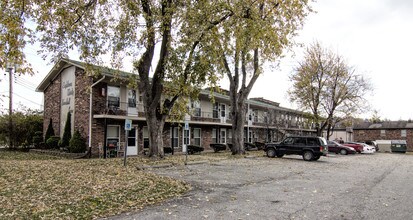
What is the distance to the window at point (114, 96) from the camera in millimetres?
21722

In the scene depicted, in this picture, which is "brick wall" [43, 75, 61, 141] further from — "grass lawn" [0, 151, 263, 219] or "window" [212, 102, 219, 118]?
"window" [212, 102, 219, 118]

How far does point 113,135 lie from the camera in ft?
71.8

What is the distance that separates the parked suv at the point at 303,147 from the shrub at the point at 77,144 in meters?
13.3

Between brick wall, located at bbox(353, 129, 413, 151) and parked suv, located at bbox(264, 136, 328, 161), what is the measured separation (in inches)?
1801

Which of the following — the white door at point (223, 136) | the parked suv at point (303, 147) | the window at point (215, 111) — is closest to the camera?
the parked suv at point (303, 147)

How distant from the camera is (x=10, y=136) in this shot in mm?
26234

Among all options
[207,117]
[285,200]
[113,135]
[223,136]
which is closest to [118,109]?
[113,135]

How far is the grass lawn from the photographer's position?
21.1 ft

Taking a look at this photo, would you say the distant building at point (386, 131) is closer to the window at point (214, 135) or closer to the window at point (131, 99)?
the window at point (214, 135)

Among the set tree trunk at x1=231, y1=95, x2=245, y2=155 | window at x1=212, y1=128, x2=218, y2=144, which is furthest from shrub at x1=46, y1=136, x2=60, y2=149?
window at x1=212, y1=128, x2=218, y2=144

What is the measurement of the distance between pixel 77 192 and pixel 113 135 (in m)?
14.3

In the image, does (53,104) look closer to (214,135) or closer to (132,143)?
(132,143)

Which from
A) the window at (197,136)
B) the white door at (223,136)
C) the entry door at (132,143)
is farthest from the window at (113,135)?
the white door at (223,136)

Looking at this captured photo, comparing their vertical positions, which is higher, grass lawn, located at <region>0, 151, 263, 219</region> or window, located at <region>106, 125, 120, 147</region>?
window, located at <region>106, 125, 120, 147</region>
